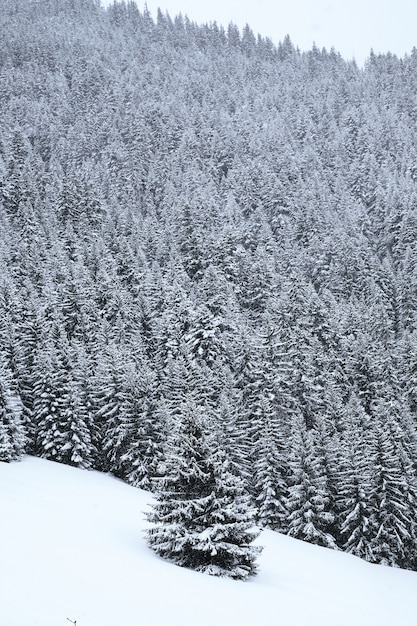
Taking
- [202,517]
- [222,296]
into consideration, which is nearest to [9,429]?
[202,517]

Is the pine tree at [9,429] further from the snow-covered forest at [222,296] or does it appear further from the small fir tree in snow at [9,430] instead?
the snow-covered forest at [222,296]

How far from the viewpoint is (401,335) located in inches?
2724

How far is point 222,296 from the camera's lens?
60.5 meters

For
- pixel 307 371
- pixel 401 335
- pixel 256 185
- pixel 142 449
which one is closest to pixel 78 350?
pixel 142 449

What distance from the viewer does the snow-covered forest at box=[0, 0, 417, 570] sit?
37281mm

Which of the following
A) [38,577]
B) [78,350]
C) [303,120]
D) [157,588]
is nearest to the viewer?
[38,577]

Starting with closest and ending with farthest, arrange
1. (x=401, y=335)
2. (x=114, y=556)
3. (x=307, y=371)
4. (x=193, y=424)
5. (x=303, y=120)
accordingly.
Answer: (x=114, y=556) → (x=193, y=424) → (x=307, y=371) → (x=401, y=335) → (x=303, y=120)

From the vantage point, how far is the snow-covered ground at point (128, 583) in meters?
10.6

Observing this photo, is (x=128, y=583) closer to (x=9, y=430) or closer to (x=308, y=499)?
(x=9, y=430)

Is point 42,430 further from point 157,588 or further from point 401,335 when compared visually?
point 401,335

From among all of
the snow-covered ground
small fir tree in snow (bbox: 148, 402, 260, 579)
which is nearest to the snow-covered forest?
small fir tree in snow (bbox: 148, 402, 260, 579)

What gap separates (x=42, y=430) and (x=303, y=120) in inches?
4855

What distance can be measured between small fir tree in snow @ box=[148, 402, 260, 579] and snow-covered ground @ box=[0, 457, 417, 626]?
0.73 metres

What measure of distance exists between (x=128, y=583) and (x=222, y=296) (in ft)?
160
